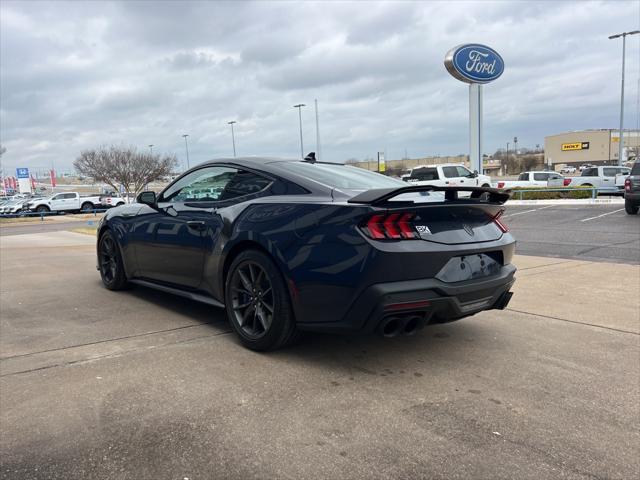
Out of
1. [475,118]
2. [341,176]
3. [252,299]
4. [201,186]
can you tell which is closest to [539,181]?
[475,118]

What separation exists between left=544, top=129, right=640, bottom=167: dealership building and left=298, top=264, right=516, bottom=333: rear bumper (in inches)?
3934

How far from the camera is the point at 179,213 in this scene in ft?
15.3

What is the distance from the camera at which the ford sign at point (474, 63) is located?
24.1 metres

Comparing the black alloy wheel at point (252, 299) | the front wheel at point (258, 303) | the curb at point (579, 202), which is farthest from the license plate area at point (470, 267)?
the curb at point (579, 202)

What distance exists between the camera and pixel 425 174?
24.0m

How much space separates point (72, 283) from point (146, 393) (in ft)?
13.8

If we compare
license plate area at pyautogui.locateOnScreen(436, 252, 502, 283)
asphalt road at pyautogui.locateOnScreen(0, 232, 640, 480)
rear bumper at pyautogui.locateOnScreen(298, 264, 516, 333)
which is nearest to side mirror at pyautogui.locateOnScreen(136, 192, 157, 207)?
asphalt road at pyautogui.locateOnScreen(0, 232, 640, 480)

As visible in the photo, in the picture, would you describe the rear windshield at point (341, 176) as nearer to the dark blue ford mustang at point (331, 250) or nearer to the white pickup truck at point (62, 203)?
the dark blue ford mustang at point (331, 250)

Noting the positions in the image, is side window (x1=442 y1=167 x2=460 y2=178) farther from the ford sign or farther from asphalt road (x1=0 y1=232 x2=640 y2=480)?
asphalt road (x1=0 y1=232 x2=640 y2=480)

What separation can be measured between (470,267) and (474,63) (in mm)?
23970

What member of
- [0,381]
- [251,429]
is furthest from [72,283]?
[251,429]

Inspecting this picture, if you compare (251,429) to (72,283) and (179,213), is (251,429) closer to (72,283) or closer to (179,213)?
(179,213)

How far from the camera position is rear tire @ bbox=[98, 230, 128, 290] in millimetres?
5859

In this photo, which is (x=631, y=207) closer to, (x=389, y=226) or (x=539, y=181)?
(x=539, y=181)
